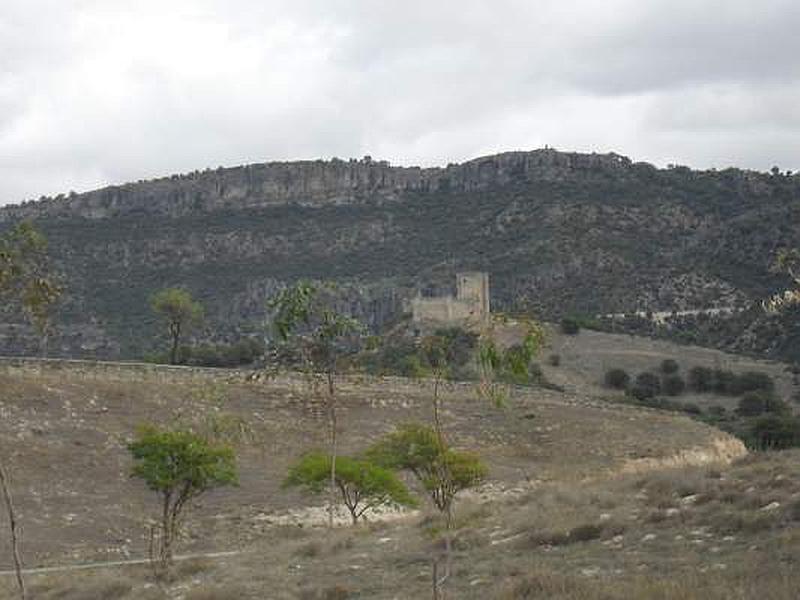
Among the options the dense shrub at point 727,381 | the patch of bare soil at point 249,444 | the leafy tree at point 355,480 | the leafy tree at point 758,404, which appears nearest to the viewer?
the patch of bare soil at point 249,444

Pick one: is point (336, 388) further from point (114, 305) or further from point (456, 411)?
point (114, 305)

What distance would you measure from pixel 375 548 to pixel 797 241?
60.4 meters

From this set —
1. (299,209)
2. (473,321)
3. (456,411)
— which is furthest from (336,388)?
(299,209)

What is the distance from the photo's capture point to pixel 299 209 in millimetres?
111000

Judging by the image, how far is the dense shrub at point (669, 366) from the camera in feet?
232

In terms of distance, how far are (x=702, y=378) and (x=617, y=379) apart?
5447 mm

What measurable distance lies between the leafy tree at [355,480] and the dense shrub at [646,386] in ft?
130

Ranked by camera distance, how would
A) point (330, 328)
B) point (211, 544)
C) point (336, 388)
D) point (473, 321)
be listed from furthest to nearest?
point (336, 388), point (211, 544), point (330, 328), point (473, 321)

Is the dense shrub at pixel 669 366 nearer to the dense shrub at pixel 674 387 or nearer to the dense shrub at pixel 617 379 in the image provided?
the dense shrub at pixel 674 387

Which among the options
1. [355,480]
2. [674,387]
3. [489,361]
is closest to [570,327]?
[674,387]

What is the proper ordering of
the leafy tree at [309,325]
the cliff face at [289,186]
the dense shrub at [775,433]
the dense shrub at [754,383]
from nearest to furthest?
the leafy tree at [309,325] < the dense shrub at [775,433] < the dense shrub at [754,383] < the cliff face at [289,186]

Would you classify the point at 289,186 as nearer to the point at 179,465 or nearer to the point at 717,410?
the point at 717,410

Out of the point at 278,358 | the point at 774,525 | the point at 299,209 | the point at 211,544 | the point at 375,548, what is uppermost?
the point at 299,209

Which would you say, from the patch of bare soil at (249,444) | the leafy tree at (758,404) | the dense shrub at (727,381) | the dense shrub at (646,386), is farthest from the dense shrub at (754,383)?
the patch of bare soil at (249,444)
